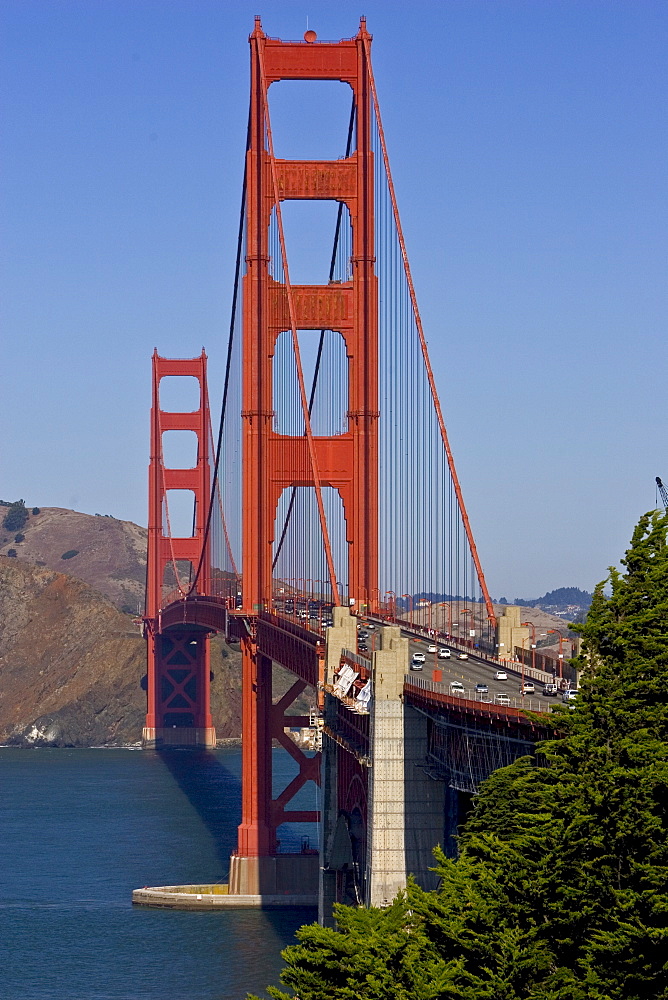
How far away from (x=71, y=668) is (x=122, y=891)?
100878mm

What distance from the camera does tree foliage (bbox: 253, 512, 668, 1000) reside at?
28938mm

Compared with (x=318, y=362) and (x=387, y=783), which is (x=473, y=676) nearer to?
(x=387, y=783)

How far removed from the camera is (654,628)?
32500mm

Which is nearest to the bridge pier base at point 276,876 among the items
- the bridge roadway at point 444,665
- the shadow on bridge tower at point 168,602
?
the bridge roadway at point 444,665

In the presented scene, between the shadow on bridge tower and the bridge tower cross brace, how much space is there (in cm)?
7139

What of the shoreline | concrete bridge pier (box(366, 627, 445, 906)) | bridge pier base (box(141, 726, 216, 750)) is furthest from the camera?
the shoreline

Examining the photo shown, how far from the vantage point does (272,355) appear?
81.5 metres

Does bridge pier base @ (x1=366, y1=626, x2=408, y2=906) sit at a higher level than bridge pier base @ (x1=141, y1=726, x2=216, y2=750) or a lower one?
lower

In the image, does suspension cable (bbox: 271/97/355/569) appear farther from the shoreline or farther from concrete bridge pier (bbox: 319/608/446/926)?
the shoreline

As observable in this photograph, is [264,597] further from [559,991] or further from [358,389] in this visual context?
[559,991]

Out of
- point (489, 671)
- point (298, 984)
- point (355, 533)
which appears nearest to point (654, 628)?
point (298, 984)

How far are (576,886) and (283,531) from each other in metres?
58.3

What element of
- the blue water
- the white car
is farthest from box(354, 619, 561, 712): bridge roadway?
the blue water

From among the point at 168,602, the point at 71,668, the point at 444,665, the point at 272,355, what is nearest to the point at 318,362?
the point at 272,355
